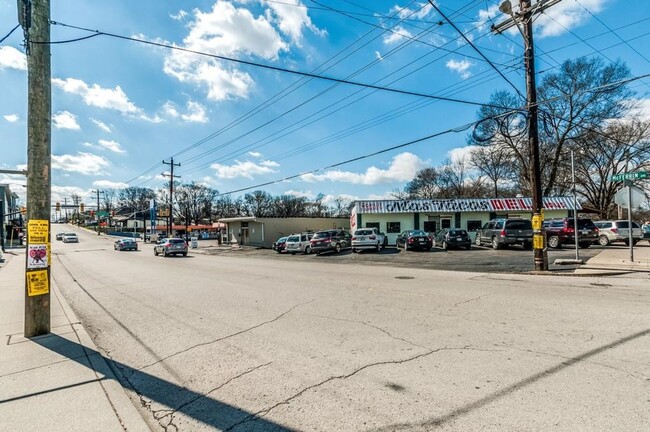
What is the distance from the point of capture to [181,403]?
372cm

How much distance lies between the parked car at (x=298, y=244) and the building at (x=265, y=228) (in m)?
13.0

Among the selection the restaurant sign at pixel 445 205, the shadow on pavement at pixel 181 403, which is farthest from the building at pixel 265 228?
the shadow on pavement at pixel 181 403

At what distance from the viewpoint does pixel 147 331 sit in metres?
6.66

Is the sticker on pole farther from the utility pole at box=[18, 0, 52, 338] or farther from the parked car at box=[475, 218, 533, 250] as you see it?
the parked car at box=[475, 218, 533, 250]

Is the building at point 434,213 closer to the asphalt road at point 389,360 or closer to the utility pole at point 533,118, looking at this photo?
the utility pole at point 533,118

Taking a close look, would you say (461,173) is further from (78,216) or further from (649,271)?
(78,216)

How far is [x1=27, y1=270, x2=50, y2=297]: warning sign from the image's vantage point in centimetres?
579

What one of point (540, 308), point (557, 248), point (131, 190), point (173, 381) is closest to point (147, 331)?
point (173, 381)

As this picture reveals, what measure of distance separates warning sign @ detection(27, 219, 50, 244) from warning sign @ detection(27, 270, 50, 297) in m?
0.50

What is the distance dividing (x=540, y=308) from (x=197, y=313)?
7045 millimetres

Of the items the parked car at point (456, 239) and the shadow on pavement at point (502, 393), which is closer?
the shadow on pavement at point (502, 393)

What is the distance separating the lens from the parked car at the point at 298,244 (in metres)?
31.6

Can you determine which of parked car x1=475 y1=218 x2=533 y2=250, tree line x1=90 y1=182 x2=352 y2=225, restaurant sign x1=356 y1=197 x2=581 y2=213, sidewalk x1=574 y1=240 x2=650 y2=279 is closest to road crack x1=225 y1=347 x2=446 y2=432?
sidewalk x1=574 y1=240 x2=650 y2=279

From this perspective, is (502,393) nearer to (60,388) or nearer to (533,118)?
(60,388)
